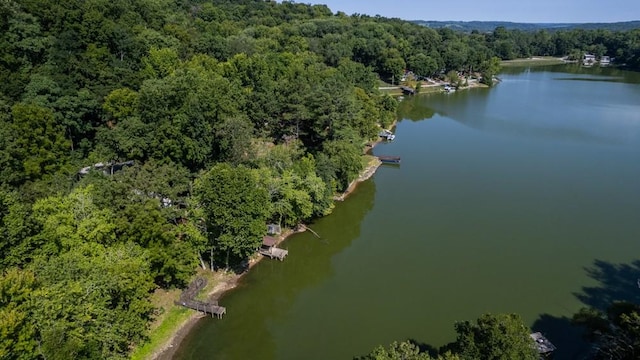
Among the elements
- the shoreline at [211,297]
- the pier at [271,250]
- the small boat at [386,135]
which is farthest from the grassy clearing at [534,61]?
the pier at [271,250]

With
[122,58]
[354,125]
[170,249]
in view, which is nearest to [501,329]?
[170,249]

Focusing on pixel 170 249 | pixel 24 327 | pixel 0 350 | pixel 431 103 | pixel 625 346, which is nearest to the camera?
pixel 0 350

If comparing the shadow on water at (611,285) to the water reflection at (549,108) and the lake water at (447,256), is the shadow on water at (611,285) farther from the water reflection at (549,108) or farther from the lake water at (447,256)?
the water reflection at (549,108)

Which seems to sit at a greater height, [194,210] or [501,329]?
[194,210]

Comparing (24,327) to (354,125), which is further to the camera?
(354,125)

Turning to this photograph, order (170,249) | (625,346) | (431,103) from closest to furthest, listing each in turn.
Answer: (625,346), (170,249), (431,103)

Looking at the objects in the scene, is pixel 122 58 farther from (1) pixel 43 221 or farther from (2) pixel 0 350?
(2) pixel 0 350

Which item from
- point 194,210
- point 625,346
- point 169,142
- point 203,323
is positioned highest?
point 169,142
